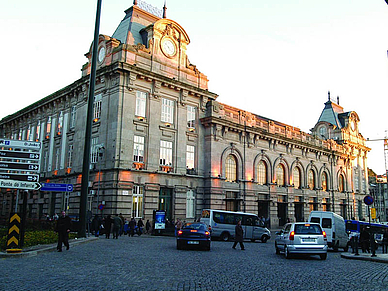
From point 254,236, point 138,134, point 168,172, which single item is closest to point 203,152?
point 168,172

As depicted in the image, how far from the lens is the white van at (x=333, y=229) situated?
2432 centimetres

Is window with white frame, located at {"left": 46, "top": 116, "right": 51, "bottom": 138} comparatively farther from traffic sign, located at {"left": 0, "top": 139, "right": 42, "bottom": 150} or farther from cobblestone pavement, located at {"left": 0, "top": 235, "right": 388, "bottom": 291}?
cobblestone pavement, located at {"left": 0, "top": 235, "right": 388, "bottom": 291}

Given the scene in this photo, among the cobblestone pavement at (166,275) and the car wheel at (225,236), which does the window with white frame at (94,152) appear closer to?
the car wheel at (225,236)

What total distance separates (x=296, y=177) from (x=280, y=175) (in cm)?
448

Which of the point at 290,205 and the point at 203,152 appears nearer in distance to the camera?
the point at 203,152

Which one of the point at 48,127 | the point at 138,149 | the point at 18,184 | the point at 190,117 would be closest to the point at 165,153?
the point at 138,149

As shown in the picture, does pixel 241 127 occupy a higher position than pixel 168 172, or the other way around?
pixel 241 127

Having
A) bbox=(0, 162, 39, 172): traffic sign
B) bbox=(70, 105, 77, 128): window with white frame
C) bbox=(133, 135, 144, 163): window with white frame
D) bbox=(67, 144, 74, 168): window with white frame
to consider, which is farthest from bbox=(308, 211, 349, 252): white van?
bbox=(70, 105, 77, 128): window with white frame

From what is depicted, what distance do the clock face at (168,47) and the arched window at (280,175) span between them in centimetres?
2107

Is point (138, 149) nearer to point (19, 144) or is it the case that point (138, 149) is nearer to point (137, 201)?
point (137, 201)

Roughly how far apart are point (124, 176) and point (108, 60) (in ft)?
38.1

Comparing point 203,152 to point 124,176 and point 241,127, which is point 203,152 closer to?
point 241,127

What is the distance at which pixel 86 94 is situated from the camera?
37781mm

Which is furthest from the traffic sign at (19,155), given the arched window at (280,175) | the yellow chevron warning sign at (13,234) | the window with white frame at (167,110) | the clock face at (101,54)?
the arched window at (280,175)
